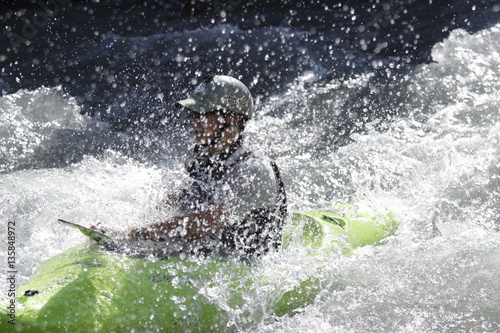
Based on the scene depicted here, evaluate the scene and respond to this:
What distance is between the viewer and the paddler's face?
3646mm

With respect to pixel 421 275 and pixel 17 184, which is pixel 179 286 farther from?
pixel 17 184

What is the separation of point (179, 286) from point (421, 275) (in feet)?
5.78

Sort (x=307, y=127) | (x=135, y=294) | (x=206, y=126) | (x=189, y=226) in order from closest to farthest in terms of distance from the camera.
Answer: (x=135, y=294), (x=189, y=226), (x=206, y=126), (x=307, y=127)

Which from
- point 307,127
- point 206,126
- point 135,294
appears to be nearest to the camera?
point 135,294

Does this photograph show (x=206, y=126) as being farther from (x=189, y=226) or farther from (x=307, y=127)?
(x=307, y=127)

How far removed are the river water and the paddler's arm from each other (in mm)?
187

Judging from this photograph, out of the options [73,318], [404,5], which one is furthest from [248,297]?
[404,5]

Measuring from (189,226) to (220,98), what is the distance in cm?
79

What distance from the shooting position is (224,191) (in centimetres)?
352

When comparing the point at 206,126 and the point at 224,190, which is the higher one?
the point at 206,126

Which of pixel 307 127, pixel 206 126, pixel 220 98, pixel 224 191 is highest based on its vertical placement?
pixel 220 98

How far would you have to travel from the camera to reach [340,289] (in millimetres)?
4016

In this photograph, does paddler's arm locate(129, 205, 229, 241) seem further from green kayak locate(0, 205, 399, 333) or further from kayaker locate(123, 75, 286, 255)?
green kayak locate(0, 205, 399, 333)

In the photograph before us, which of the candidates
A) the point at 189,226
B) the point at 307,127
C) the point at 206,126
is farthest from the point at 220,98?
the point at 307,127
